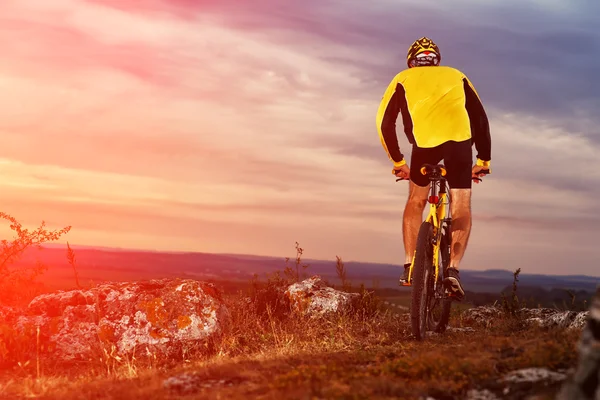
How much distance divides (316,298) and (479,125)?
4.30 metres

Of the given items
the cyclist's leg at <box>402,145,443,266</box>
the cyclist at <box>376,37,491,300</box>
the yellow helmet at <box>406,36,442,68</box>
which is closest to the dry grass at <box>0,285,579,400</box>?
the cyclist's leg at <box>402,145,443,266</box>

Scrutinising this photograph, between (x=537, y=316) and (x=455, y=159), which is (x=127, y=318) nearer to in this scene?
(x=455, y=159)

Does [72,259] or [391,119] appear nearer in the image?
[391,119]

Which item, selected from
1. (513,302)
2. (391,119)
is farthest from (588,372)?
(513,302)

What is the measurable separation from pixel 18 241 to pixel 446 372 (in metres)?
8.47

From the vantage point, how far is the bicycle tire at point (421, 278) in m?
7.59

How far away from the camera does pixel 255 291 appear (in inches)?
456

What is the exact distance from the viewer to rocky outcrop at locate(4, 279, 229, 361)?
9.50m

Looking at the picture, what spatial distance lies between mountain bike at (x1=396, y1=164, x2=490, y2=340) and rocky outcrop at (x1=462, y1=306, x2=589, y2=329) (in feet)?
5.98

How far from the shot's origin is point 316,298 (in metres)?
11.2

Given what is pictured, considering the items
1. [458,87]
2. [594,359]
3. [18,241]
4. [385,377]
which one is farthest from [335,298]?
[594,359]

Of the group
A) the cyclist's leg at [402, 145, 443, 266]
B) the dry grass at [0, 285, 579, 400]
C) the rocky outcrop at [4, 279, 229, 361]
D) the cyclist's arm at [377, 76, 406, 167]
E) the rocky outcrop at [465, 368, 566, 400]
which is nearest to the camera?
the rocky outcrop at [465, 368, 566, 400]

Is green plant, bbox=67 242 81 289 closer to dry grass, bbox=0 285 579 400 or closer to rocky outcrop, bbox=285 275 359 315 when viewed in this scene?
dry grass, bbox=0 285 579 400

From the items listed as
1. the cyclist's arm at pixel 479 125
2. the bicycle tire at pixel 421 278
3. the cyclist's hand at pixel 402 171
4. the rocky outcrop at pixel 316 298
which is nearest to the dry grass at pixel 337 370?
the bicycle tire at pixel 421 278
